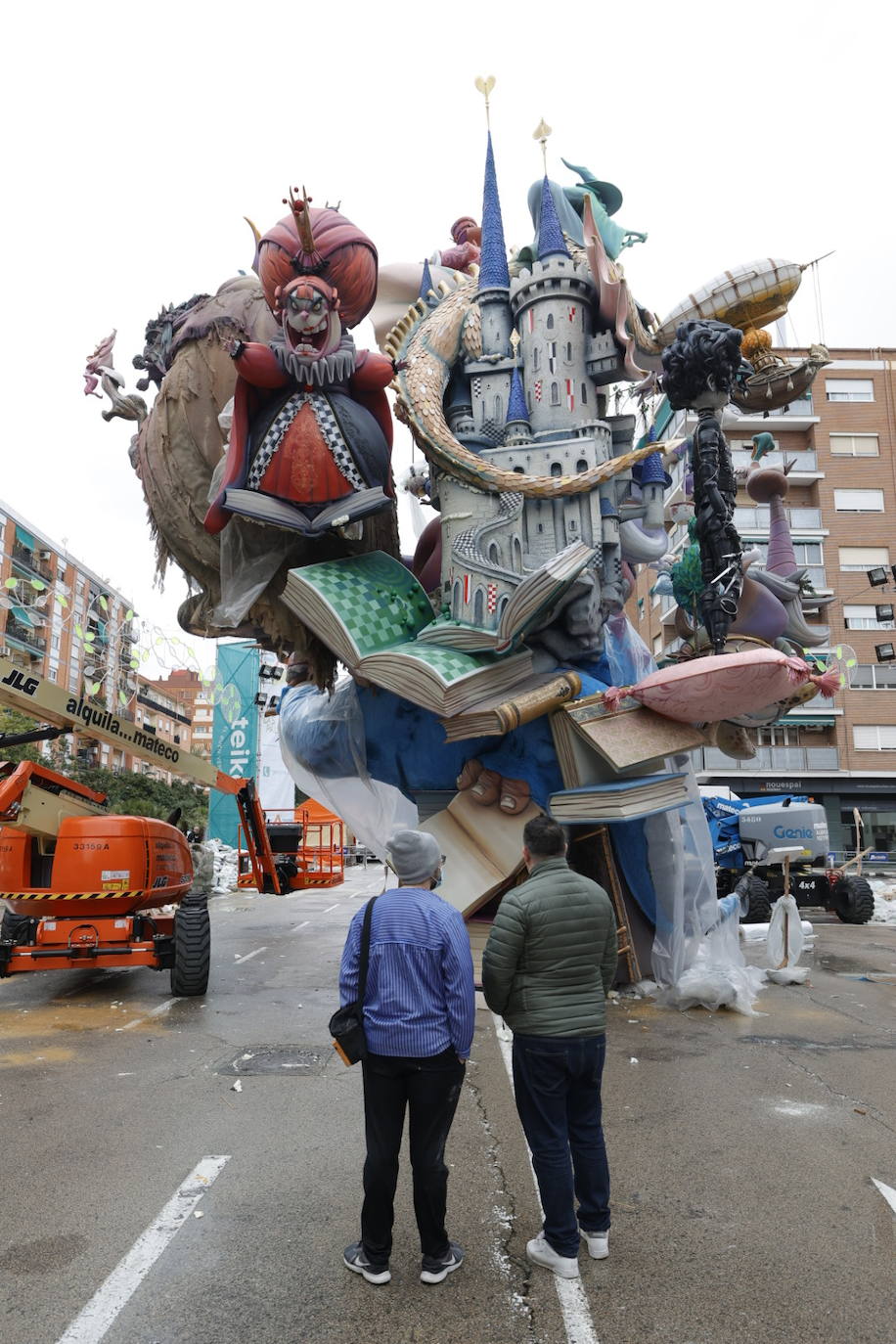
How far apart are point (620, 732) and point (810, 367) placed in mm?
5332

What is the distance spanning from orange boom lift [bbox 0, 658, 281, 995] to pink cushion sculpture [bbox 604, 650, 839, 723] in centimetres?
538

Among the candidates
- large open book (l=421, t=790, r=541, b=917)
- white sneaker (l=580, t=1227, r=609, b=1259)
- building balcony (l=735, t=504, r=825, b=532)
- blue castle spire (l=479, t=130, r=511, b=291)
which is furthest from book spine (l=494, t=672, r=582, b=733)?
building balcony (l=735, t=504, r=825, b=532)

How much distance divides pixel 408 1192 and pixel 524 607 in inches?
230

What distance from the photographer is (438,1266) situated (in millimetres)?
3502

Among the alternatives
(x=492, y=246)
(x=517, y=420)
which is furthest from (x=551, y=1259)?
(x=492, y=246)

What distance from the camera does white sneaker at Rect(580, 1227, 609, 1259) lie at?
3.74 meters

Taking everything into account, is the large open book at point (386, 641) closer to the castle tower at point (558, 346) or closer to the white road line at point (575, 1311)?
the castle tower at point (558, 346)

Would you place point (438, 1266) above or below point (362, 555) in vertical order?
below

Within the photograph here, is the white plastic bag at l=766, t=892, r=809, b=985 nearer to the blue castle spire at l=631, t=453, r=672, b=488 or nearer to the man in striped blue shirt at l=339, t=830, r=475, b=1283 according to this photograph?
the blue castle spire at l=631, t=453, r=672, b=488

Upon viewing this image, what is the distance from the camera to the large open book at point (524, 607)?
905cm

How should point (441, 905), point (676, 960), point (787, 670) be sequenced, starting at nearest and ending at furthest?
point (441, 905) → point (787, 670) → point (676, 960)

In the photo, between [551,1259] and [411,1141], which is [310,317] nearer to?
[411,1141]

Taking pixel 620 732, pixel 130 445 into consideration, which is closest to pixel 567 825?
pixel 620 732

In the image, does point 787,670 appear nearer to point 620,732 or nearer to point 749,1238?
point 620,732
